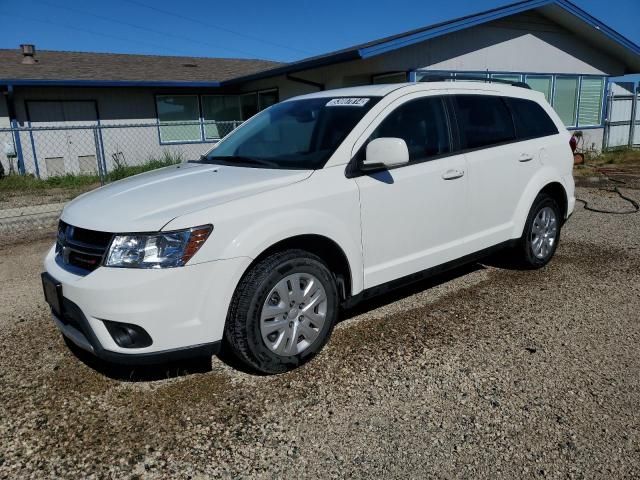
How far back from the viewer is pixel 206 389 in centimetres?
309

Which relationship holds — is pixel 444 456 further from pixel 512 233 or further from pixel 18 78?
pixel 18 78

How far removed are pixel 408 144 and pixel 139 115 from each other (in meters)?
14.4

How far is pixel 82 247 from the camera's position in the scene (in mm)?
2930

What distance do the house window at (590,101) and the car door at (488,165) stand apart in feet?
43.2

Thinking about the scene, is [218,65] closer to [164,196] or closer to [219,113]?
[219,113]

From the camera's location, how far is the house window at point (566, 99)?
49.7ft

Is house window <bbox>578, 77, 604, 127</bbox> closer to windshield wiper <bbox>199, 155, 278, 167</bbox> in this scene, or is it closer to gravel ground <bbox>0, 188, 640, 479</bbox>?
gravel ground <bbox>0, 188, 640, 479</bbox>

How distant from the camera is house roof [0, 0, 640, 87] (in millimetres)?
11781

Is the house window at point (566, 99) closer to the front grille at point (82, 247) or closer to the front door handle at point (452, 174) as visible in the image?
the front door handle at point (452, 174)

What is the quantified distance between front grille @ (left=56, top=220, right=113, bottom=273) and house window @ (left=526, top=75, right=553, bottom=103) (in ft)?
46.6

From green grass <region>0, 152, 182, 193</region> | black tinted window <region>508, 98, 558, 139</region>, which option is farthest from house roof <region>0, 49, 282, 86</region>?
black tinted window <region>508, 98, 558, 139</region>

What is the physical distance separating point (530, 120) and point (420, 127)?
63.0 inches

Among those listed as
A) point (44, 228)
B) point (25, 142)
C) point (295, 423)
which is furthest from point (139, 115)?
point (295, 423)

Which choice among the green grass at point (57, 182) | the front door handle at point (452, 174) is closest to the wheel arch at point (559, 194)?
the front door handle at point (452, 174)
